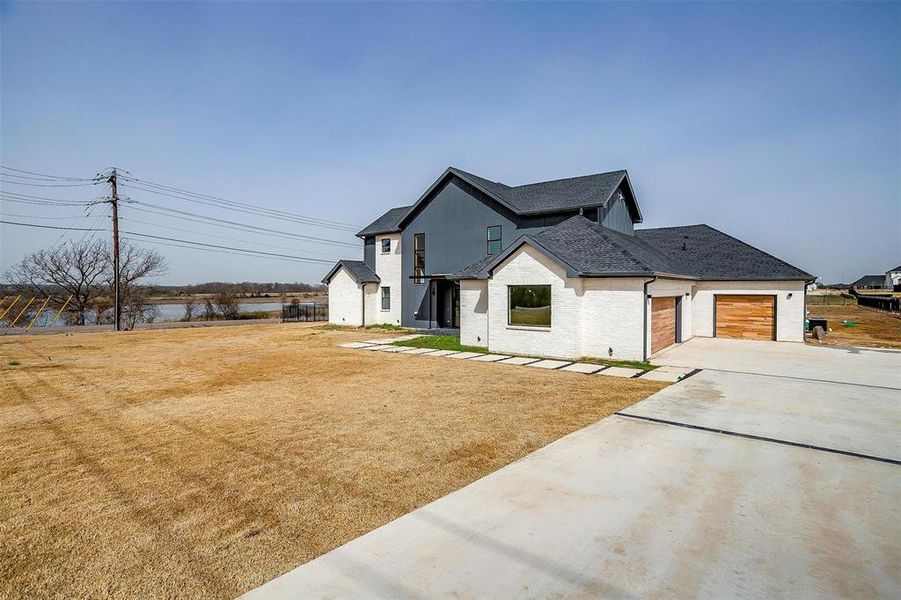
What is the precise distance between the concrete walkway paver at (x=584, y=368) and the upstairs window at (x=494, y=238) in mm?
8448

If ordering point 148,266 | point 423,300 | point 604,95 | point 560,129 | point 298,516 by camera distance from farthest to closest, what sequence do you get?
point 148,266 < point 423,300 < point 560,129 < point 604,95 < point 298,516

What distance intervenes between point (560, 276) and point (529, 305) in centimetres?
147

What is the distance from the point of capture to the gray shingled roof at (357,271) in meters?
24.2

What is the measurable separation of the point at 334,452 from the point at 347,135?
67.3 ft

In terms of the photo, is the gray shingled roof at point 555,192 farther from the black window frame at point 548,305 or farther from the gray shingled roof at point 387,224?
the black window frame at point 548,305

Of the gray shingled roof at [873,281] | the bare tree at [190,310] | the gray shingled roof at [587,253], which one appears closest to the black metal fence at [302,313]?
the bare tree at [190,310]

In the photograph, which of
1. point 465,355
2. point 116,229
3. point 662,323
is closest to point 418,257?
point 465,355

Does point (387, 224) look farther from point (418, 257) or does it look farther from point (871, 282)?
point (871, 282)

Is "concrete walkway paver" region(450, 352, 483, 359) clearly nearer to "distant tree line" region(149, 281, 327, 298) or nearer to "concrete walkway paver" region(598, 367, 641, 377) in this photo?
"concrete walkway paver" region(598, 367, 641, 377)

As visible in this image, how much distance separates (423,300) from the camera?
72.3ft

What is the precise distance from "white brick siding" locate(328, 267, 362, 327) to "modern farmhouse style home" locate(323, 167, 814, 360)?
0.29 feet

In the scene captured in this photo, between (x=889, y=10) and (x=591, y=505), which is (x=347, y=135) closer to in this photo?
(x=889, y=10)

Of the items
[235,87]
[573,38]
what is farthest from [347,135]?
[573,38]

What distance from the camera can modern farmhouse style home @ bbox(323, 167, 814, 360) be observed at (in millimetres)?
12812
